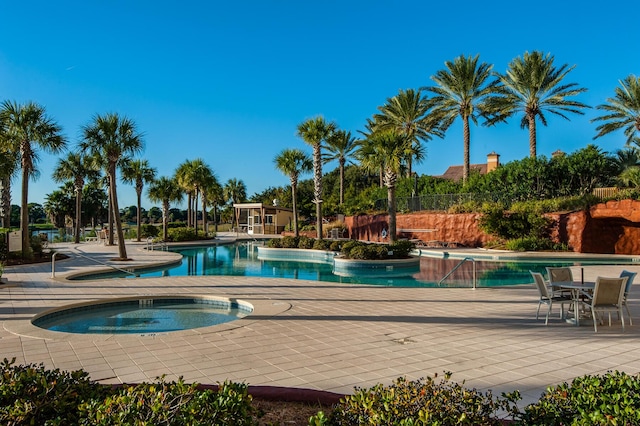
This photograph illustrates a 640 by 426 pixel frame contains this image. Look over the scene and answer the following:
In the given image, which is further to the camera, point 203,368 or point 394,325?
point 394,325

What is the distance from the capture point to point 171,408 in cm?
233

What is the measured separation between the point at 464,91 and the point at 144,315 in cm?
2648

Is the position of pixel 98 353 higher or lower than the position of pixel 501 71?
lower

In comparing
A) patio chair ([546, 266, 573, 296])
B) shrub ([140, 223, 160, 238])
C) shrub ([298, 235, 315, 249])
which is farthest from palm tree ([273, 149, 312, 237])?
patio chair ([546, 266, 573, 296])

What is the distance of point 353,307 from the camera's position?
333 inches

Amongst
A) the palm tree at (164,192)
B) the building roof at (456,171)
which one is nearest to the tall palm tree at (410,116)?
the palm tree at (164,192)

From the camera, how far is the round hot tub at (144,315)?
7902 mm

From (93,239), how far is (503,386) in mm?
36678

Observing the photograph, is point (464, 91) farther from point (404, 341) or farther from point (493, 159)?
point (404, 341)

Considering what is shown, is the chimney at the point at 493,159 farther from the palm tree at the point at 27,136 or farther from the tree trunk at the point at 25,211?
the tree trunk at the point at 25,211

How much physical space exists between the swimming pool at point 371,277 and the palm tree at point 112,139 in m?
3.56

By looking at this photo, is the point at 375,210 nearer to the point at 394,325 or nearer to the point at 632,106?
the point at 632,106

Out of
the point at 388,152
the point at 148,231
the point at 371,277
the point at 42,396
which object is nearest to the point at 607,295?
the point at 42,396

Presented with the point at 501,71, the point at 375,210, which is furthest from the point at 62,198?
the point at 501,71
